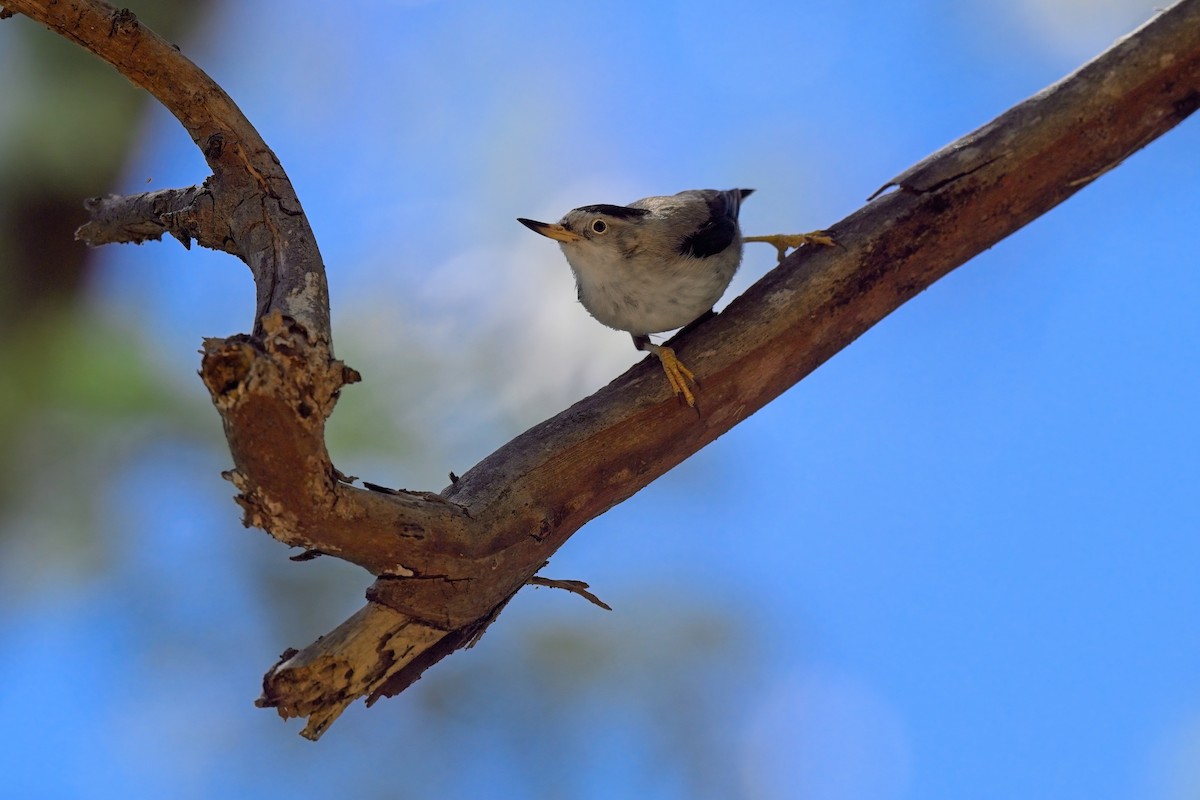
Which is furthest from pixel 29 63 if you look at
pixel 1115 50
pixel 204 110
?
pixel 1115 50

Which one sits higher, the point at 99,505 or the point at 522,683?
the point at 99,505

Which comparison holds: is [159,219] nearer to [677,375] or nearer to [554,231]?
[554,231]

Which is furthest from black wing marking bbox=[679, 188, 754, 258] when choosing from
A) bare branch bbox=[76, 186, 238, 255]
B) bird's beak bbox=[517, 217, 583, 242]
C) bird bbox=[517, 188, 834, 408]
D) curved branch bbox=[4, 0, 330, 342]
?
bare branch bbox=[76, 186, 238, 255]

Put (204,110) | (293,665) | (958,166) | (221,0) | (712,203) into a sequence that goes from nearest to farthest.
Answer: (293,665), (204,110), (958,166), (712,203), (221,0)

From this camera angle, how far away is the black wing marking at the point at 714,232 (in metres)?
2.49

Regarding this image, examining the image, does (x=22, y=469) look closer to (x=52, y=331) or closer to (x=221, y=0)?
(x=52, y=331)

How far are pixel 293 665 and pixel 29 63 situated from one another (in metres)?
3.09

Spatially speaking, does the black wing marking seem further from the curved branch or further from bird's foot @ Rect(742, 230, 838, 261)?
the curved branch

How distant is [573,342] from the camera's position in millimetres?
3861

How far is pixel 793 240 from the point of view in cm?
245

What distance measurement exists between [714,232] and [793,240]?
0.20 meters

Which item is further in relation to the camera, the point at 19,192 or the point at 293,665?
the point at 19,192

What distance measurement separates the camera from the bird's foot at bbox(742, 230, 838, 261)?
2330mm

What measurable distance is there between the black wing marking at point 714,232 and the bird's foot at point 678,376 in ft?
1.14
